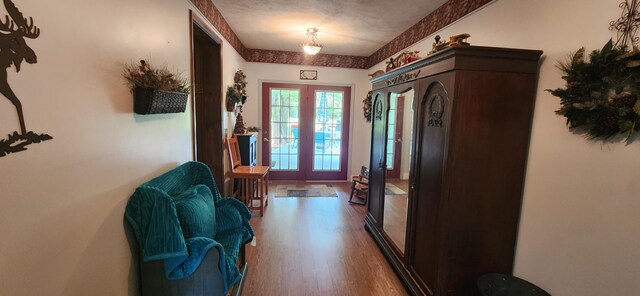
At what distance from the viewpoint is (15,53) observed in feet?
2.71

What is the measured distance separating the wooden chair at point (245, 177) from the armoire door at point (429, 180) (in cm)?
218

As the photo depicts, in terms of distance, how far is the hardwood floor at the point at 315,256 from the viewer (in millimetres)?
2209

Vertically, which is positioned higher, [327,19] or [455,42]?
[327,19]

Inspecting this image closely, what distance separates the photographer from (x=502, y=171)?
1.71m

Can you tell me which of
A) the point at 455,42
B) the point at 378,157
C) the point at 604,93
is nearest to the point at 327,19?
the point at 378,157

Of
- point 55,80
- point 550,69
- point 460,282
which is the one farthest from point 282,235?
point 550,69

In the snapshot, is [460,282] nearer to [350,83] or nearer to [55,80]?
[55,80]

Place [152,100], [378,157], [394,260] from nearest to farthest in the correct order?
1. [152,100]
2. [394,260]
3. [378,157]

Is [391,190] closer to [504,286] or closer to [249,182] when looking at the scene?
[504,286]

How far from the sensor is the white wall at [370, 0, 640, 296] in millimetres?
1235

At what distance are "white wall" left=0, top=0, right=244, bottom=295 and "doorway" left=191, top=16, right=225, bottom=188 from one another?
1.58 metres

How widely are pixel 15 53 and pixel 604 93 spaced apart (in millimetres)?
2326

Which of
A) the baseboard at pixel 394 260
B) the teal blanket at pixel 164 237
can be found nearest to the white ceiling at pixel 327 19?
the teal blanket at pixel 164 237

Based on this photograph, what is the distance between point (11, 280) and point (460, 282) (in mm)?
2152
